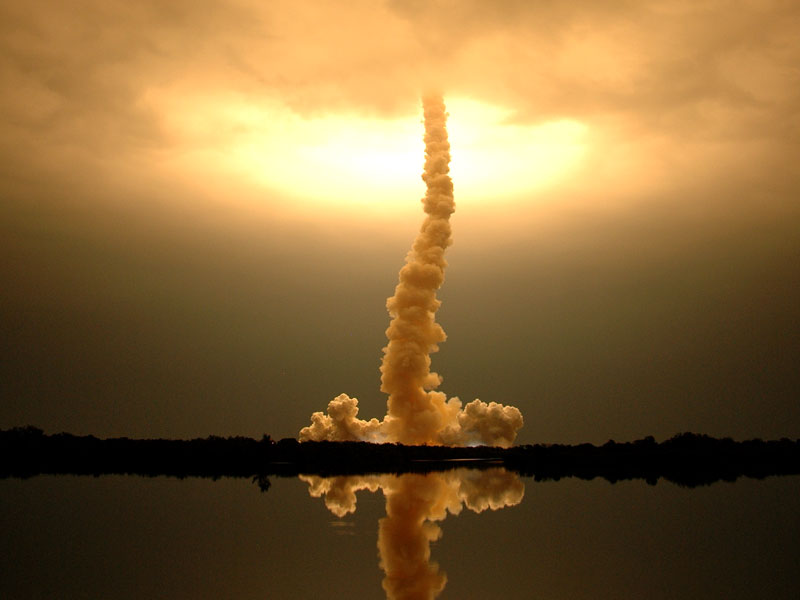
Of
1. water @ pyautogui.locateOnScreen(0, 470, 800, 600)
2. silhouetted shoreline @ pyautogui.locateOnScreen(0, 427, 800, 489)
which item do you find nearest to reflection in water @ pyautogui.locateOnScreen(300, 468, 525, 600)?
water @ pyautogui.locateOnScreen(0, 470, 800, 600)

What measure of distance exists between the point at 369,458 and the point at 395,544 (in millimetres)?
66261

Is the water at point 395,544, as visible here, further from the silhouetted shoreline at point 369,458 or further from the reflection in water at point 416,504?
the silhouetted shoreline at point 369,458

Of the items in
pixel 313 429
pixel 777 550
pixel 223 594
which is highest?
pixel 313 429

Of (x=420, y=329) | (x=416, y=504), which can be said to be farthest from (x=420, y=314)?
(x=416, y=504)

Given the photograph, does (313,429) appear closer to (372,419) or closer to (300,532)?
(372,419)

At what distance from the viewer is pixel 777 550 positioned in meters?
34.8

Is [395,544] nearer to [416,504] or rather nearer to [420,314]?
[416,504]

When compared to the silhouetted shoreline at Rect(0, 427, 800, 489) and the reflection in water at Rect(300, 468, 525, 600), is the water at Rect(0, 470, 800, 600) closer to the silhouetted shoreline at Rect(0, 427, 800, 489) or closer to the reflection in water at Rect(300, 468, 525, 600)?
the reflection in water at Rect(300, 468, 525, 600)

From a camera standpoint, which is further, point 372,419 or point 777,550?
point 372,419

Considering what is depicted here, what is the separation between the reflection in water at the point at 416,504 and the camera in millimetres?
26531

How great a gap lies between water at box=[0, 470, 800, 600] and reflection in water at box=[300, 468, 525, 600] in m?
0.14

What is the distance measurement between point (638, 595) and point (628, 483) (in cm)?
4882

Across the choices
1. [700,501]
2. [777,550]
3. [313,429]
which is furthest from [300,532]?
[313,429]

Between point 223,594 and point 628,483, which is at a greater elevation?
point 628,483
